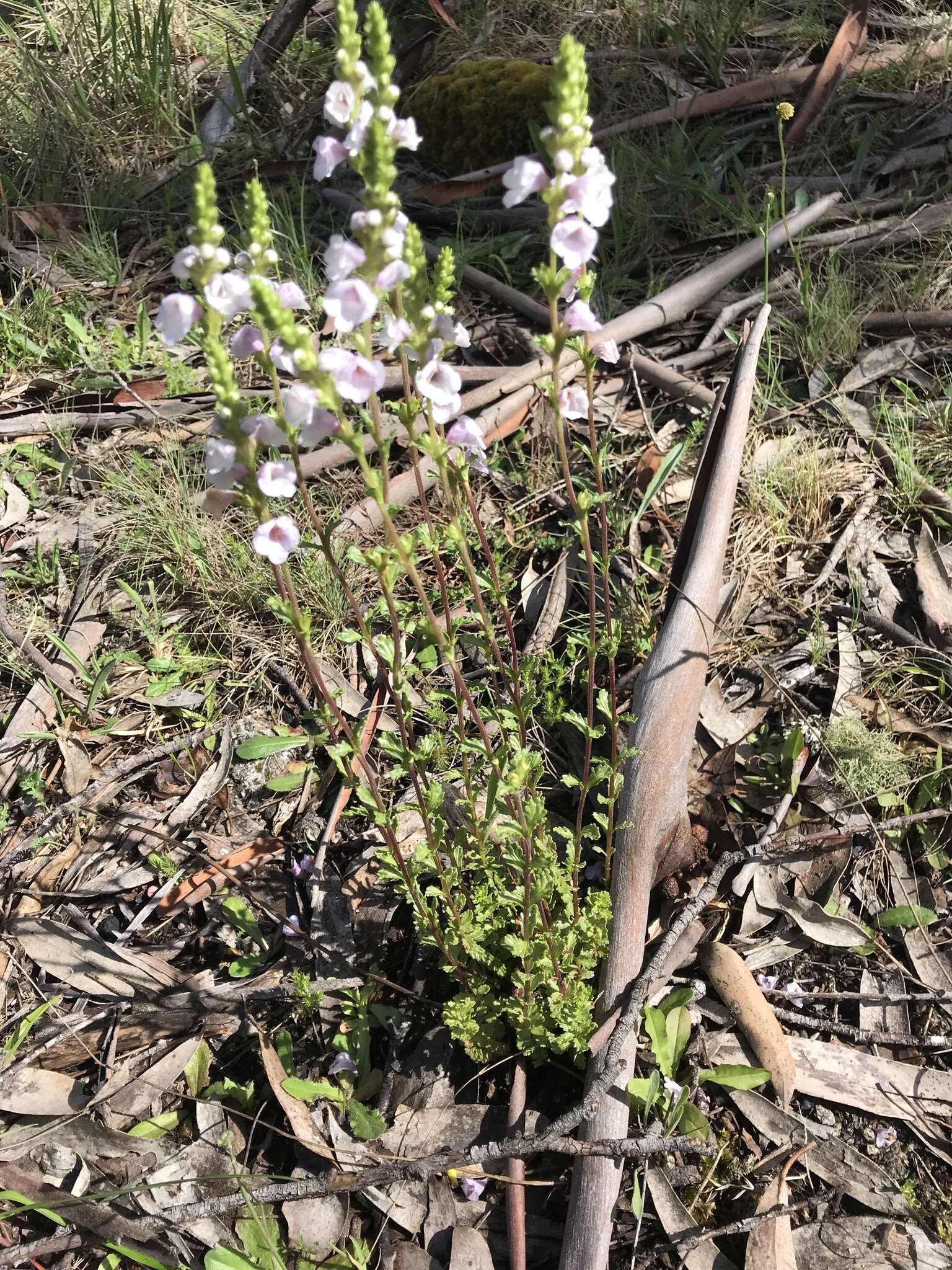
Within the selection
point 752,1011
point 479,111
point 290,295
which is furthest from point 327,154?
point 479,111

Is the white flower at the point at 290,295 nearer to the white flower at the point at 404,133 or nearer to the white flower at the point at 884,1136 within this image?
the white flower at the point at 404,133

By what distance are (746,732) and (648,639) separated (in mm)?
394

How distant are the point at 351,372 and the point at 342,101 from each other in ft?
1.52

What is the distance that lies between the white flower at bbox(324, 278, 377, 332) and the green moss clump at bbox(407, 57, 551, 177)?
3.36 m

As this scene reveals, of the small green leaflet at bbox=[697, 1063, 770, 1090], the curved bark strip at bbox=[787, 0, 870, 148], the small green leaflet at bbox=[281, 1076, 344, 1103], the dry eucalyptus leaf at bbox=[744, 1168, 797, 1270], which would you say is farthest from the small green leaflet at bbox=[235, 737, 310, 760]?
the curved bark strip at bbox=[787, 0, 870, 148]

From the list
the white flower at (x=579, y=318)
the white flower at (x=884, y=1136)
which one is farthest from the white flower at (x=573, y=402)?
the white flower at (x=884, y=1136)

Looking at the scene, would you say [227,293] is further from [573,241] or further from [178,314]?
[573,241]

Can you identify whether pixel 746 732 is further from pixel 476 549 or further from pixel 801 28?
pixel 801 28

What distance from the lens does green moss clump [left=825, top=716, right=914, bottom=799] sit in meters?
2.67

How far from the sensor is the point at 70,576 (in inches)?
Result: 136

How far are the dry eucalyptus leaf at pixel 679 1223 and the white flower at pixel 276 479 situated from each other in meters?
1.74

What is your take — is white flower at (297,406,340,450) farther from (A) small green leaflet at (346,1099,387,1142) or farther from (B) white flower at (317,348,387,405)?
(A) small green leaflet at (346,1099,387,1142)

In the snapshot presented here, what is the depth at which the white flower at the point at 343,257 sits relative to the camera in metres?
1.46

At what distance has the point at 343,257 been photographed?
147 centimetres
